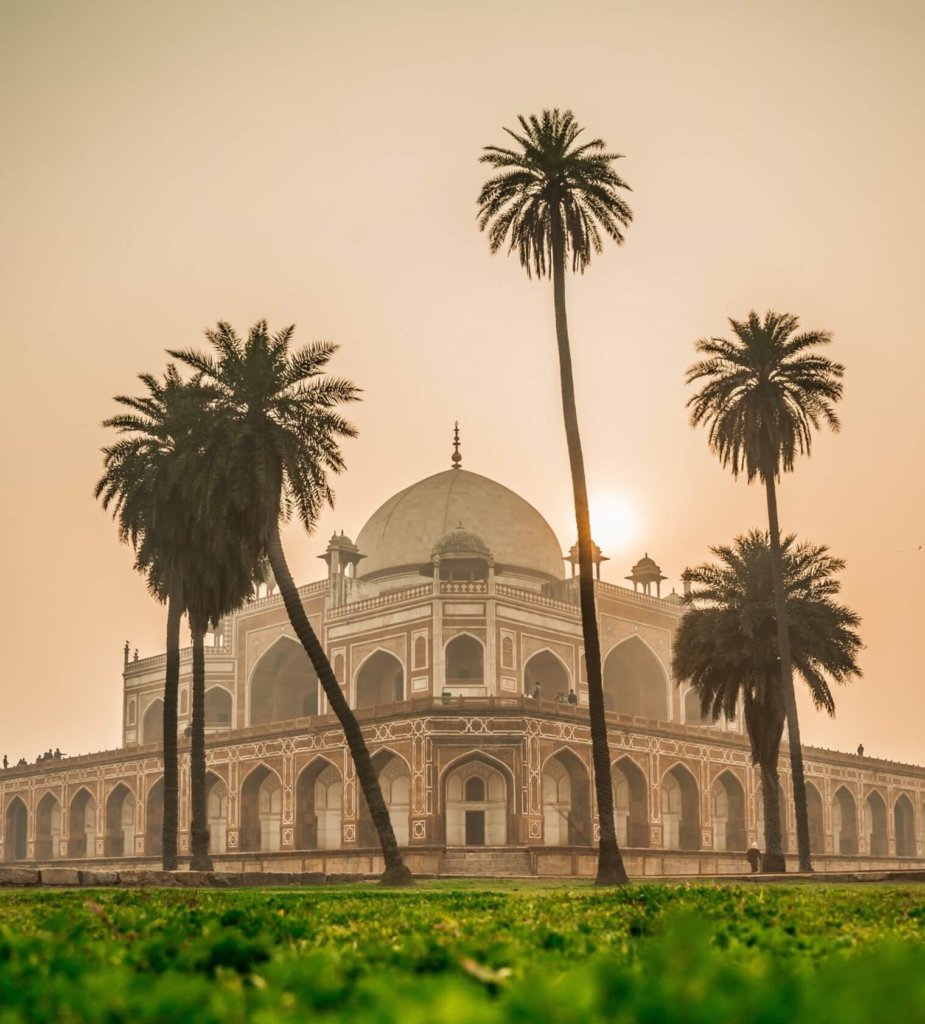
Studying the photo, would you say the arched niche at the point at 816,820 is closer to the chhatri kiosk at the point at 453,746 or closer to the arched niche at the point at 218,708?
the chhatri kiosk at the point at 453,746

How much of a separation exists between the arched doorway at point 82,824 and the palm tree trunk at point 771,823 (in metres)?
36.2

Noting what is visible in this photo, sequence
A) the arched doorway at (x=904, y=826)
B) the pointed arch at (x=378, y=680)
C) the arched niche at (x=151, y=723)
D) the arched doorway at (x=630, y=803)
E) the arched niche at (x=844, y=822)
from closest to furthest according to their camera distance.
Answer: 1. the arched doorway at (x=630, y=803)
2. the pointed arch at (x=378, y=680)
3. the arched niche at (x=844, y=822)
4. the arched doorway at (x=904, y=826)
5. the arched niche at (x=151, y=723)

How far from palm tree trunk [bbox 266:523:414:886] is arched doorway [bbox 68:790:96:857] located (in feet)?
121

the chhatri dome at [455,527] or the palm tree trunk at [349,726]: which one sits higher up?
the chhatri dome at [455,527]

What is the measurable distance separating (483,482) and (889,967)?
212 feet

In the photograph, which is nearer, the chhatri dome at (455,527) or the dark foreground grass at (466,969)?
the dark foreground grass at (466,969)

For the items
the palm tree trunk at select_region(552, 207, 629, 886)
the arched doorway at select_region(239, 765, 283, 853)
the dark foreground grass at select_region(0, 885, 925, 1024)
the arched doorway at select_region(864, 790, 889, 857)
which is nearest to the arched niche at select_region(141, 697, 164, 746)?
the arched doorway at select_region(239, 765, 283, 853)

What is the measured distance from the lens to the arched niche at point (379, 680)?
5888cm

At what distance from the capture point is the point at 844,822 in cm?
6556

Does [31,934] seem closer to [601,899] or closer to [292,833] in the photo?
[601,899]

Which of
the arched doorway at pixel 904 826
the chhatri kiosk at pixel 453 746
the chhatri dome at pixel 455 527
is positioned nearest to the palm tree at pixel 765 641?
the chhatri kiosk at pixel 453 746

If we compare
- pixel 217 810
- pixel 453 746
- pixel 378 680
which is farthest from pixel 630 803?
pixel 217 810

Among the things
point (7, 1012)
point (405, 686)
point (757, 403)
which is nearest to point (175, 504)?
point (757, 403)

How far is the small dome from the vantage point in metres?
57.1
